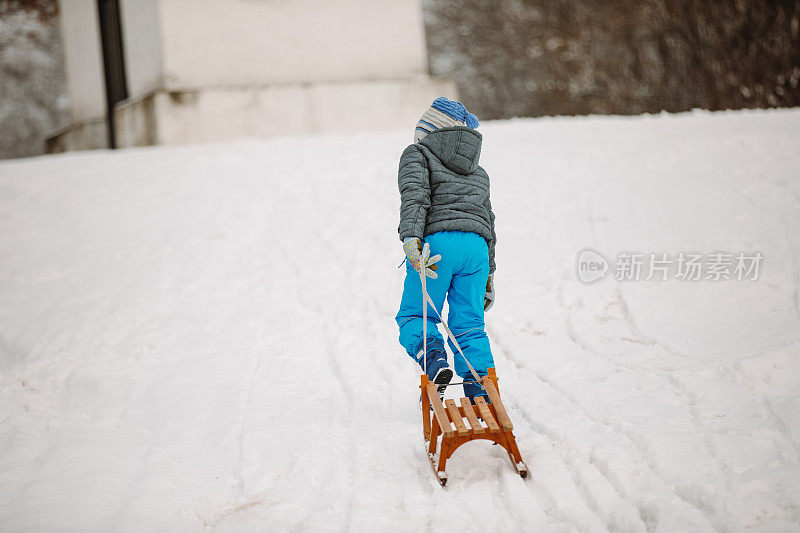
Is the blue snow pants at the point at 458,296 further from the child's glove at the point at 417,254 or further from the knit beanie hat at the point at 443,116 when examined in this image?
the knit beanie hat at the point at 443,116

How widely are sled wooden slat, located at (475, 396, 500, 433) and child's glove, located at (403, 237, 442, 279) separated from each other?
25.3 inches

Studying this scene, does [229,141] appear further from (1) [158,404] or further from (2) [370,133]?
(1) [158,404]

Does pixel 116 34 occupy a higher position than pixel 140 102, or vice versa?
pixel 116 34

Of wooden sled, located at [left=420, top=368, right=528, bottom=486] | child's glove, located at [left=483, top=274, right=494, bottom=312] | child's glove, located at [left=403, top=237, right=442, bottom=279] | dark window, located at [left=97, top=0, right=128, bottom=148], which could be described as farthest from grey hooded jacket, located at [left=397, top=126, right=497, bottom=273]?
dark window, located at [left=97, top=0, right=128, bottom=148]

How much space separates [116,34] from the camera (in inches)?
516

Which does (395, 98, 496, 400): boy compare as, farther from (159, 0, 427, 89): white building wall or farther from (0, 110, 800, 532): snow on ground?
(159, 0, 427, 89): white building wall

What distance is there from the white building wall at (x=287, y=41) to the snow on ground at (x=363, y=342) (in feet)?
5.30

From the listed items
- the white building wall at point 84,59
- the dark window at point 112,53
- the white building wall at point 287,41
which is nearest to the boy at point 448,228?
the white building wall at point 287,41

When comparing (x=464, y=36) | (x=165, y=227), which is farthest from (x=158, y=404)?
(x=464, y=36)

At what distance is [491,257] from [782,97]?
63.1 ft

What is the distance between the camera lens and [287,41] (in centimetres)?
1172

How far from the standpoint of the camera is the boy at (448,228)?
386cm

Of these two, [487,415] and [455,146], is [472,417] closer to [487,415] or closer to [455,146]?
[487,415]

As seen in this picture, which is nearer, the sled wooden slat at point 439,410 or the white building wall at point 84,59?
the sled wooden slat at point 439,410
